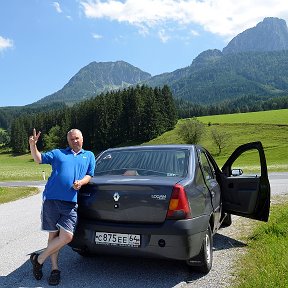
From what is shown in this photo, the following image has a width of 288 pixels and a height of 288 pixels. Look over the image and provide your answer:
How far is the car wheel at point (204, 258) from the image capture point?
5.14 m

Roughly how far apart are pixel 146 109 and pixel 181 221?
3554 inches

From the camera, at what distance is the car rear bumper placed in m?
4.77

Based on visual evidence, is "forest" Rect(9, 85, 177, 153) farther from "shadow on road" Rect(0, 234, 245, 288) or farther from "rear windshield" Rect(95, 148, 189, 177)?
"shadow on road" Rect(0, 234, 245, 288)

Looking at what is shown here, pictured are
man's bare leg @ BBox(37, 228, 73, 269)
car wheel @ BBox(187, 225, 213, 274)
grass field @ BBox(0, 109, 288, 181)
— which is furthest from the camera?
grass field @ BBox(0, 109, 288, 181)

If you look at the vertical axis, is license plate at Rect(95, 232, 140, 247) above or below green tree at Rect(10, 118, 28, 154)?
above

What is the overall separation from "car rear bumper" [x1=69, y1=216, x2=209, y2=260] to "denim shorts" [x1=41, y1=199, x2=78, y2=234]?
26 cm

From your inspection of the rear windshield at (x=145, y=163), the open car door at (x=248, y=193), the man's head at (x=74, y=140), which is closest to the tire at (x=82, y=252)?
the rear windshield at (x=145, y=163)

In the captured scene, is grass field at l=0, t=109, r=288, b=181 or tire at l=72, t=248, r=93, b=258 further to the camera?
grass field at l=0, t=109, r=288, b=181

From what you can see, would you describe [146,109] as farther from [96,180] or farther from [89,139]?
[96,180]

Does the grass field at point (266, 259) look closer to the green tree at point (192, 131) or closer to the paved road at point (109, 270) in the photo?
the paved road at point (109, 270)

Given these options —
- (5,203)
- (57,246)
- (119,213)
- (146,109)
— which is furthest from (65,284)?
(146,109)

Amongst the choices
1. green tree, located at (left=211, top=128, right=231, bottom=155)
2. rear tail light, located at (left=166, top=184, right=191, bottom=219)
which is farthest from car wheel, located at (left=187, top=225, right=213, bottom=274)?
green tree, located at (left=211, top=128, right=231, bottom=155)

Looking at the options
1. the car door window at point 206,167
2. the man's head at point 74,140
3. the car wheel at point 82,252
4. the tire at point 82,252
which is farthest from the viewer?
the car door window at point 206,167

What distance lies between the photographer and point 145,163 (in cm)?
583
